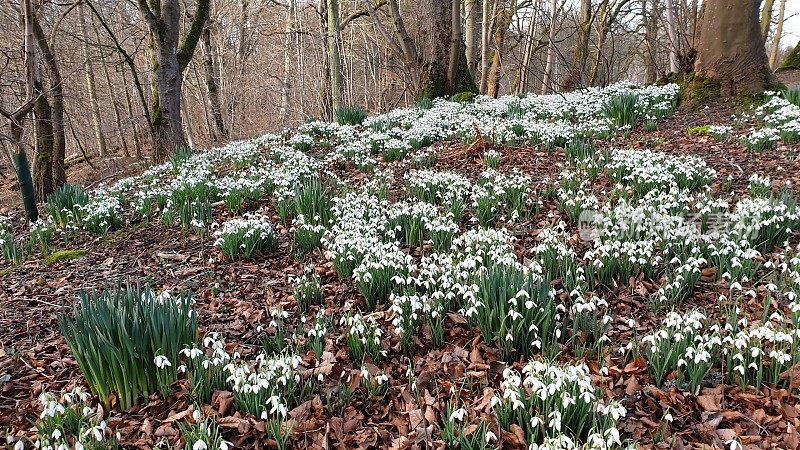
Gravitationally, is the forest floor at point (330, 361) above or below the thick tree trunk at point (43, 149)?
below

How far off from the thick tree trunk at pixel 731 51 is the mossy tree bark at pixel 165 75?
9.07m

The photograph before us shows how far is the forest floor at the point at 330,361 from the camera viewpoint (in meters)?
2.45

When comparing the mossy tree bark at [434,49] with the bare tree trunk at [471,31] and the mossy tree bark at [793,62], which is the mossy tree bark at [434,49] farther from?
the mossy tree bark at [793,62]

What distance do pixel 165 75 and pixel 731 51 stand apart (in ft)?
31.1

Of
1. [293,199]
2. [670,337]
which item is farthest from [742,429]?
[293,199]

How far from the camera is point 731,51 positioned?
7.56 m

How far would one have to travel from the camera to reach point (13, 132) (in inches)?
313

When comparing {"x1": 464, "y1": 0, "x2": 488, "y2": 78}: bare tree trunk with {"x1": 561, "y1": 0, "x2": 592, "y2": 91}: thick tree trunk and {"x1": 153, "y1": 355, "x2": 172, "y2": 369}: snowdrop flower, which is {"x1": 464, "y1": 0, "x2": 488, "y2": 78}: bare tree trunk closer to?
{"x1": 561, "y1": 0, "x2": 592, "y2": 91}: thick tree trunk

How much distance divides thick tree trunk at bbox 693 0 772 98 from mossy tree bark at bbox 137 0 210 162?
9.07 metres

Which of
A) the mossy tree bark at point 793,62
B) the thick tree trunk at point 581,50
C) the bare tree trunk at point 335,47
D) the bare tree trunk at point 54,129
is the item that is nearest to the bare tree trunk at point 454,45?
the bare tree trunk at point 335,47


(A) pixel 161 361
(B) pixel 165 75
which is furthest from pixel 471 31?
(A) pixel 161 361

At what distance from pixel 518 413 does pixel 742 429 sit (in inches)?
42.8

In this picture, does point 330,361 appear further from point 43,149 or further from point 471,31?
point 471,31

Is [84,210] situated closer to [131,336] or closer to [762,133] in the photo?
[131,336]
